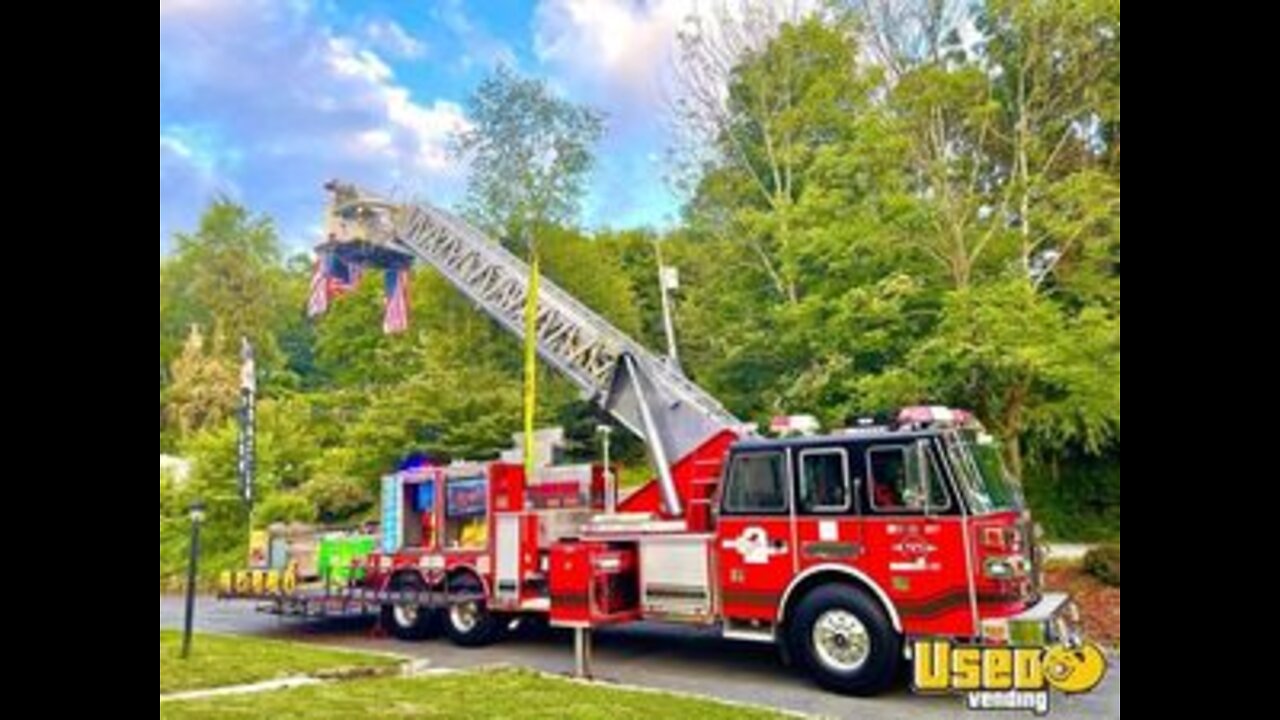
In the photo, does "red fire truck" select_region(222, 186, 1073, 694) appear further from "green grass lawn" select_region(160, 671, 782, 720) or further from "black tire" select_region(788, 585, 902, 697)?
"green grass lawn" select_region(160, 671, 782, 720)

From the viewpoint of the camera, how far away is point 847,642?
811 centimetres

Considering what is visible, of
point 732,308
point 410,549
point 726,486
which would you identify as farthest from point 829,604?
point 732,308

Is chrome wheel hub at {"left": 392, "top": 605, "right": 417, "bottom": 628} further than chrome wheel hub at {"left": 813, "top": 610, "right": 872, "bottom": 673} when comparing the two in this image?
Yes

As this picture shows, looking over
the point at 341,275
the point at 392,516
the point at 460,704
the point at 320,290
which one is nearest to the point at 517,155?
the point at 341,275

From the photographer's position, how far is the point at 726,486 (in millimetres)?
9125

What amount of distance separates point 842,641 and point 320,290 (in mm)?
16171

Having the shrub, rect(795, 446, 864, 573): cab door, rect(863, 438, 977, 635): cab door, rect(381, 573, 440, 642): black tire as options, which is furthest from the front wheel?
the shrub

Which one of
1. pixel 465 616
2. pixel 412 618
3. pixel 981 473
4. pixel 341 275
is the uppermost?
pixel 341 275

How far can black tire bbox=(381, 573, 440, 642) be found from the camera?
11.5m

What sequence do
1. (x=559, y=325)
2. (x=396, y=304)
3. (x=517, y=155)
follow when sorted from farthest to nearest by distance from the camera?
1. (x=517, y=155)
2. (x=396, y=304)
3. (x=559, y=325)

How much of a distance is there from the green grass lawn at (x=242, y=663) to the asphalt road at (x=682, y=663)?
626mm

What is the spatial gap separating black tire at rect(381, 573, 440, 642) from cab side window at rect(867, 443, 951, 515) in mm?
5746

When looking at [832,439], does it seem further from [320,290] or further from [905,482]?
[320,290]
